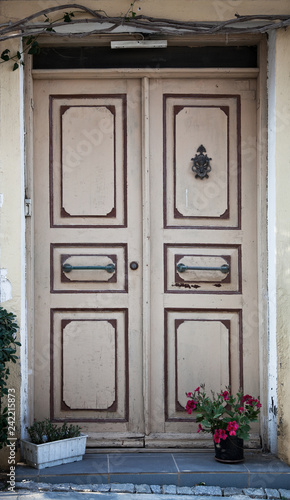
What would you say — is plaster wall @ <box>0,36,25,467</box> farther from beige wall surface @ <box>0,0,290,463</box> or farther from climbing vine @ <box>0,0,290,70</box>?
climbing vine @ <box>0,0,290,70</box>

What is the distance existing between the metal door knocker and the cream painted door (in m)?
0.01

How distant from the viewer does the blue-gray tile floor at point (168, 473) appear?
4328 millimetres

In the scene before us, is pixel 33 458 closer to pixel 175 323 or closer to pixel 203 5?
pixel 175 323

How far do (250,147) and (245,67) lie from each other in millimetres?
543

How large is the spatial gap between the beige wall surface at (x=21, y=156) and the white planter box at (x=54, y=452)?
0.66 ft

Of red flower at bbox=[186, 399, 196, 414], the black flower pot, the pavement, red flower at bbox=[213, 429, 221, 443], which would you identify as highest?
red flower at bbox=[186, 399, 196, 414]

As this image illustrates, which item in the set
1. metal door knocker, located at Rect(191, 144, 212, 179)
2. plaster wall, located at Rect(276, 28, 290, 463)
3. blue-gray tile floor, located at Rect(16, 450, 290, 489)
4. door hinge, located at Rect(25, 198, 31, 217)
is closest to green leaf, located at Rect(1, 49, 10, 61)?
door hinge, located at Rect(25, 198, 31, 217)

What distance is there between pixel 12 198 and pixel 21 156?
28cm

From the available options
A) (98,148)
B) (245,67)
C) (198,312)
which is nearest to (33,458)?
(198,312)

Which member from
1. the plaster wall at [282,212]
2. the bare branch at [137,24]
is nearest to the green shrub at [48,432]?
the plaster wall at [282,212]

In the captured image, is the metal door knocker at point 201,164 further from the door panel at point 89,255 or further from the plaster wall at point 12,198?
the plaster wall at point 12,198

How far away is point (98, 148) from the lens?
16.3 feet

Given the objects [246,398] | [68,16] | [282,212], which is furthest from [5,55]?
[246,398]

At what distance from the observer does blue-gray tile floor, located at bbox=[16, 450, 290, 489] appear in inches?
170
